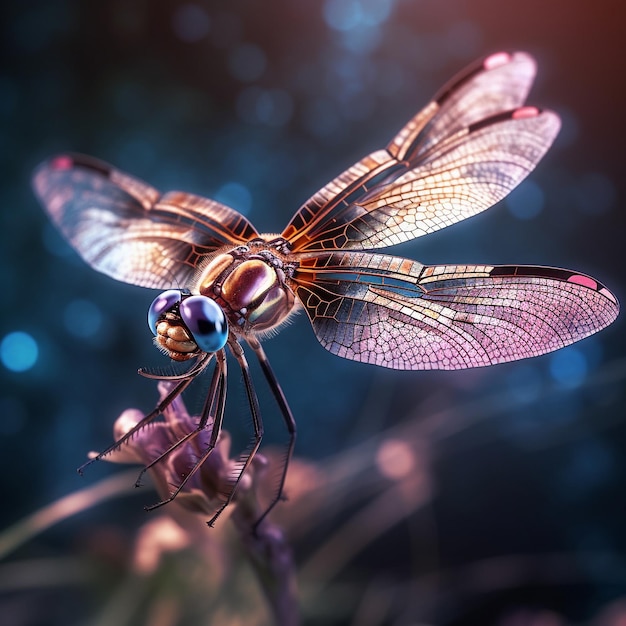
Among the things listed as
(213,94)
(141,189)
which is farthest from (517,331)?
(213,94)

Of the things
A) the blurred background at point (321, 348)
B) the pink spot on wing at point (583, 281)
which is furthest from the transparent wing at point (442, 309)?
the blurred background at point (321, 348)

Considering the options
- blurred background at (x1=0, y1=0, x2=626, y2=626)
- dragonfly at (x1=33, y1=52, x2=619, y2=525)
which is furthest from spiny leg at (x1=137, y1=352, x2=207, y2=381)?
blurred background at (x1=0, y1=0, x2=626, y2=626)

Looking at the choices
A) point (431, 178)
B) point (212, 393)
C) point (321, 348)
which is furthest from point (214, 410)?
point (321, 348)

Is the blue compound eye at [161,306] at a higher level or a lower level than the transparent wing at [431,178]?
lower

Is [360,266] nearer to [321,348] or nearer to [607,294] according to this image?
[607,294]

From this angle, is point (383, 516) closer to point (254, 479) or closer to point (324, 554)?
point (324, 554)

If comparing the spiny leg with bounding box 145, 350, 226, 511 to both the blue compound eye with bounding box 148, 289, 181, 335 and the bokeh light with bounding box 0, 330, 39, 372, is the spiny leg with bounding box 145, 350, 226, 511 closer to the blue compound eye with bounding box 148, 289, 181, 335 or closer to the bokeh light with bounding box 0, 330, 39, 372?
the blue compound eye with bounding box 148, 289, 181, 335

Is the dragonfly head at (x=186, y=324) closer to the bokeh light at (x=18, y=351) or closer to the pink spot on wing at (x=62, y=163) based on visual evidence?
the pink spot on wing at (x=62, y=163)
